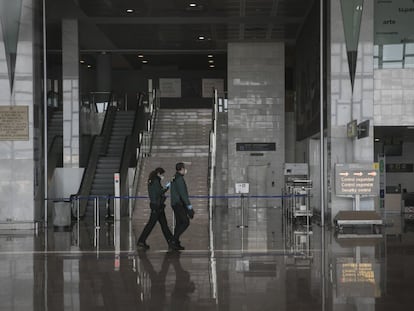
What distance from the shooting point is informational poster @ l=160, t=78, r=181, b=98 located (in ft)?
112

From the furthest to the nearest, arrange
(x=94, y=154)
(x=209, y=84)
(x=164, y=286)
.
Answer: (x=209, y=84) < (x=94, y=154) < (x=164, y=286)

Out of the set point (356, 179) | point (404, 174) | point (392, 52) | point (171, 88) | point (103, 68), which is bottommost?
point (404, 174)

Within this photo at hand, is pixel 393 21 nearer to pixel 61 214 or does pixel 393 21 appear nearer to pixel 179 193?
pixel 179 193

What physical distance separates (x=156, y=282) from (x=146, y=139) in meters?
15.7

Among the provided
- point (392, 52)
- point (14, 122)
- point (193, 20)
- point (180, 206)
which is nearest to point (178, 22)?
point (193, 20)

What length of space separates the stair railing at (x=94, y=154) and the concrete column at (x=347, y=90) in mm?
7198

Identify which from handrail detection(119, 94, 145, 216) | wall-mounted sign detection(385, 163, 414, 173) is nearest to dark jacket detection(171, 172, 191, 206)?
handrail detection(119, 94, 145, 216)

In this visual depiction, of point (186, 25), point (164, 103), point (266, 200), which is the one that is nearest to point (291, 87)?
point (164, 103)

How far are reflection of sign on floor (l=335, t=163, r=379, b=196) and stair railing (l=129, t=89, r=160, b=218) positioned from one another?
6.33 meters

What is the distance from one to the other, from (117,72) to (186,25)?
15.3 m

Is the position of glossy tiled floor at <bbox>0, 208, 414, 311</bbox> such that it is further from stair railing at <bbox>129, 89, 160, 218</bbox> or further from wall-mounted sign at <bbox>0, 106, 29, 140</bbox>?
stair railing at <bbox>129, 89, 160, 218</bbox>

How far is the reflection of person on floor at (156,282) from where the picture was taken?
690cm

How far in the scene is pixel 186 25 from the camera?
23500mm

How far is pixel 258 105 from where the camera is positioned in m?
26.5
